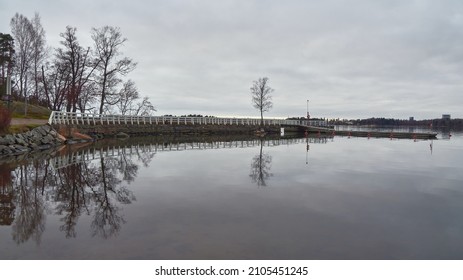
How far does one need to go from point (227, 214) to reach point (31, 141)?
19.3 metres

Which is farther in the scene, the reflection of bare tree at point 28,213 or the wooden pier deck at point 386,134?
the wooden pier deck at point 386,134

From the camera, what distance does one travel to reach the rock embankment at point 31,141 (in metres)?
18.3

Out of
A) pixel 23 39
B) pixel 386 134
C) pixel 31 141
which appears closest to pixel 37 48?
pixel 23 39

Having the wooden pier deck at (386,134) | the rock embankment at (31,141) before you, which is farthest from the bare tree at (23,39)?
the wooden pier deck at (386,134)

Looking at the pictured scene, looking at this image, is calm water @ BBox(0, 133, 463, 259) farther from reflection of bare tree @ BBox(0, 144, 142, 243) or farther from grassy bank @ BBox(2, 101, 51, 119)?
grassy bank @ BBox(2, 101, 51, 119)

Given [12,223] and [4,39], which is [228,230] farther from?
[4,39]

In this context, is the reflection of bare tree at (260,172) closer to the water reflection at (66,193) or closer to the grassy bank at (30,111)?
the water reflection at (66,193)

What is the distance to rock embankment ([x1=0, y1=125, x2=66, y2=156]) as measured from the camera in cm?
1831

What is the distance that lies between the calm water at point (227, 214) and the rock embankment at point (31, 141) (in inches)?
227

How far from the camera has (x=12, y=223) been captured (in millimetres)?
6691

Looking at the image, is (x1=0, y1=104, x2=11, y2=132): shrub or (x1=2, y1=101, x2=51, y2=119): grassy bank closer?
(x1=0, y1=104, x2=11, y2=132): shrub

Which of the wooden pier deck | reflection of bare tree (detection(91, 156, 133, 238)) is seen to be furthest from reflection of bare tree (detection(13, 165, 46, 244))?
the wooden pier deck

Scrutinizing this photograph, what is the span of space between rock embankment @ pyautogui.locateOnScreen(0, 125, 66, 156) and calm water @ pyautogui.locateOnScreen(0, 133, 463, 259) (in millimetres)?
5777
